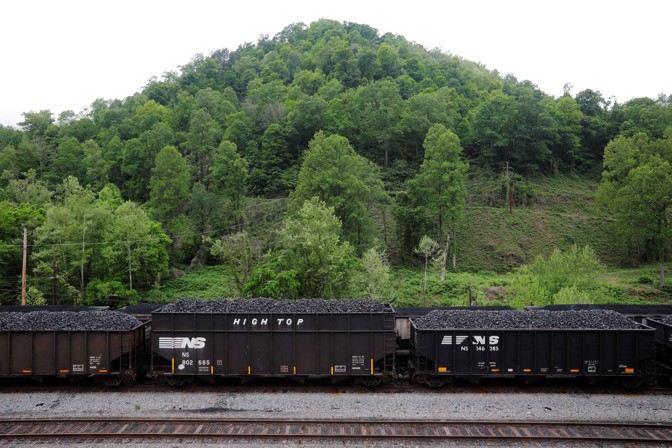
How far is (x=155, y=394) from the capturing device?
16.6 m

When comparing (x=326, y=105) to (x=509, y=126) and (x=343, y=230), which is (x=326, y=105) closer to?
(x=509, y=126)

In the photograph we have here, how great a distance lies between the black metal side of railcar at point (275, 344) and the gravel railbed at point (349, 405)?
2.67ft

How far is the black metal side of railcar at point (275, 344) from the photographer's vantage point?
16.8 m

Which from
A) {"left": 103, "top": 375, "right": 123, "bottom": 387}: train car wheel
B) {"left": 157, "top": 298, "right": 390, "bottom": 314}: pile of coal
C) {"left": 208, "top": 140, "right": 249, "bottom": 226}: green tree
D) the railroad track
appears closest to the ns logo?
{"left": 157, "top": 298, "right": 390, "bottom": 314}: pile of coal

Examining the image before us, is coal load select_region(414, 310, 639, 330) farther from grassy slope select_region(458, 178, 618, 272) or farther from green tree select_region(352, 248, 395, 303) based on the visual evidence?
grassy slope select_region(458, 178, 618, 272)

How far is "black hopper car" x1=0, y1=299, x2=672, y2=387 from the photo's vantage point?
16.6 m

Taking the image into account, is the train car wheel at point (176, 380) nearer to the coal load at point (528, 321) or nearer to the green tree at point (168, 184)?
the coal load at point (528, 321)

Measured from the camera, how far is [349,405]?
15672 mm

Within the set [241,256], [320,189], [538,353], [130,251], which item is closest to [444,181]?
[320,189]

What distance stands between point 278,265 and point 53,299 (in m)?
21.4

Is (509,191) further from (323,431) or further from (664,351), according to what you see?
(323,431)

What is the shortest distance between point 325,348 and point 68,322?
1023 centimetres

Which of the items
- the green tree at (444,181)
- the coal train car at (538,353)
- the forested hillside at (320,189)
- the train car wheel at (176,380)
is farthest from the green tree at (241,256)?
the green tree at (444,181)

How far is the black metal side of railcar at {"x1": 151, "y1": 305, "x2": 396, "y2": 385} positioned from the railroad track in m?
2.77
